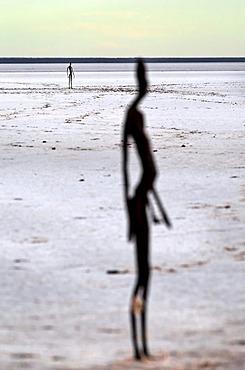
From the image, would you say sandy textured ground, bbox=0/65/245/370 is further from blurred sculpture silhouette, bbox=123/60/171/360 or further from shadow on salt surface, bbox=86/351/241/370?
blurred sculpture silhouette, bbox=123/60/171/360

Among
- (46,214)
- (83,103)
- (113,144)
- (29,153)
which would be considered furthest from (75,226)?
(83,103)

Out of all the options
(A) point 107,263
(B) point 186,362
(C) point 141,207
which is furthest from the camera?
(A) point 107,263

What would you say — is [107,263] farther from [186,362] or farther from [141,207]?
[141,207]

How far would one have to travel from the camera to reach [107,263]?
31.4 feet

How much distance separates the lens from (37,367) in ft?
21.1

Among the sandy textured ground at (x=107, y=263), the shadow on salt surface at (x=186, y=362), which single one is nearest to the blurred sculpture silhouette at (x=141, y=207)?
the shadow on salt surface at (x=186, y=362)

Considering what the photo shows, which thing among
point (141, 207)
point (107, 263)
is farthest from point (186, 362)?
point (107, 263)

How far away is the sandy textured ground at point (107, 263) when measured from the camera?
6.82 metres

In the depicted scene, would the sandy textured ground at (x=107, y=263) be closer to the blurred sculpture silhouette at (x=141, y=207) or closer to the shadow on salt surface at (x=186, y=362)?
the shadow on salt surface at (x=186, y=362)

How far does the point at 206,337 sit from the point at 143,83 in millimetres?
1841

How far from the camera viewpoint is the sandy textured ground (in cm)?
682

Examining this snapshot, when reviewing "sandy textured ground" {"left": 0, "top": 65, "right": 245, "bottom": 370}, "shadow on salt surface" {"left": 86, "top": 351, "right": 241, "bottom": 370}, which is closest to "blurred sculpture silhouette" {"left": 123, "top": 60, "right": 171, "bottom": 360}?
"shadow on salt surface" {"left": 86, "top": 351, "right": 241, "bottom": 370}

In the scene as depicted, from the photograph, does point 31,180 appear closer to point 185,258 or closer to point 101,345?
point 185,258

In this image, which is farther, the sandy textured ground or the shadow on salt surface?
the sandy textured ground
